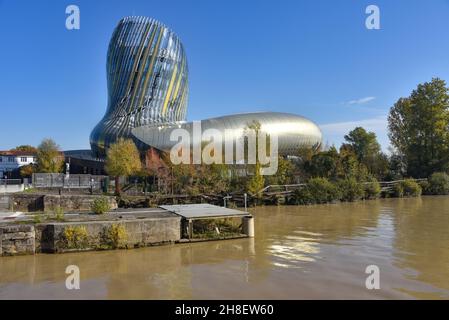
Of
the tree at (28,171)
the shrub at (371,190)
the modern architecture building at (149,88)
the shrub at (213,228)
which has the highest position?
the modern architecture building at (149,88)

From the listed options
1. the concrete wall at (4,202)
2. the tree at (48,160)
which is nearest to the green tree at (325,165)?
the concrete wall at (4,202)

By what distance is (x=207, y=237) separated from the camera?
14.2m

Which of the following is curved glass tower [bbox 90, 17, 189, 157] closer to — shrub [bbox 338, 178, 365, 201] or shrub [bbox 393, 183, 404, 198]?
shrub [bbox 338, 178, 365, 201]

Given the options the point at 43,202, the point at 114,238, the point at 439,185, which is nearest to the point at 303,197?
the point at 439,185

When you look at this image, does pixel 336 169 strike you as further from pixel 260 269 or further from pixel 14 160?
pixel 14 160

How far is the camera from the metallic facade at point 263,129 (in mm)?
47500

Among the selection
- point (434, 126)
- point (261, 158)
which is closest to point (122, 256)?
point (261, 158)

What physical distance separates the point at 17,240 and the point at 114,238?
2937 millimetres

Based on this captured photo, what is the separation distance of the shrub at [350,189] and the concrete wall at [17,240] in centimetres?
2345

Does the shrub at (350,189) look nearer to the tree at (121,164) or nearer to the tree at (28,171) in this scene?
the tree at (121,164)

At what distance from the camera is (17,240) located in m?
11.8

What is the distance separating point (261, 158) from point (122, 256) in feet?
62.3

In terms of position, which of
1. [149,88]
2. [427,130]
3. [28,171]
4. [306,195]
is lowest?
[306,195]
